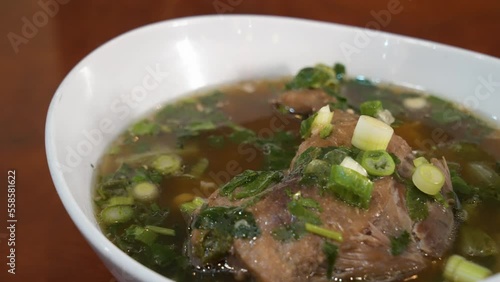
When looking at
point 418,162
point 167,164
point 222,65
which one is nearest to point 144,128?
point 167,164

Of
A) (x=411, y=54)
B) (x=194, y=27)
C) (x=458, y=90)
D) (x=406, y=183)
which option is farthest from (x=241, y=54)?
(x=406, y=183)

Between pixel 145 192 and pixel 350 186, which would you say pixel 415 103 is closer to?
pixel 350 186

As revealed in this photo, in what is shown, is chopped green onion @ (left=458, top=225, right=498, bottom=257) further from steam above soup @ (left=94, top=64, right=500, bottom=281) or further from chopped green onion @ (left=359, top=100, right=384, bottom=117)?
chopped green onion @ (left=359, top=100, right=384, bottom=117)

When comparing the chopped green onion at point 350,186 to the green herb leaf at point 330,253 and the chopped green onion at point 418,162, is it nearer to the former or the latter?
the green herb leaf at point 330,253

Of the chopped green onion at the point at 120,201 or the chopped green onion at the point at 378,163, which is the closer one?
the chopped green onion at the point at 378,163

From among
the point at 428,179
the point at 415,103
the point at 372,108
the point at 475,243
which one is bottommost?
the point at 415,103


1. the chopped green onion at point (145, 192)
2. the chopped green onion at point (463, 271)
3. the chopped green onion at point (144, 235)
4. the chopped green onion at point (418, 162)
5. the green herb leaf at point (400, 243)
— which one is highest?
the chopped green onion at point (418, 162)

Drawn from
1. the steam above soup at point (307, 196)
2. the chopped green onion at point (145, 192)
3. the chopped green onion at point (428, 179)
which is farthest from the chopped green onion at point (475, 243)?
the chopped green onion at point (145, 192)
